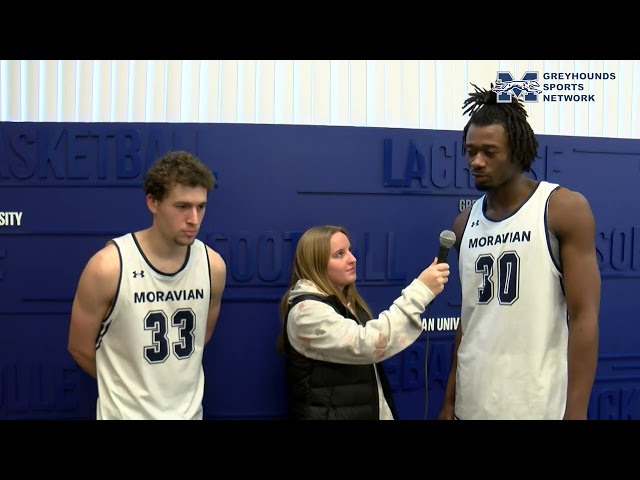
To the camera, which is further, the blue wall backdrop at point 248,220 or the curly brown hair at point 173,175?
the blue wall backdrop at point 248,220

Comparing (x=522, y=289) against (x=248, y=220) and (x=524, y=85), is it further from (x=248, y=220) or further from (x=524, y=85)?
(x=524, y=85)

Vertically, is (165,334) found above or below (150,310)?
below

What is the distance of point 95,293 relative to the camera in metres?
2.12

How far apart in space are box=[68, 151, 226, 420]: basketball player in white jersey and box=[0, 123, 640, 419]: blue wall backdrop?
68 cm

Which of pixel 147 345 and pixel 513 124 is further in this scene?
A: pixel 513 124

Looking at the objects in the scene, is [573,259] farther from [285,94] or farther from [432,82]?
[285,94]

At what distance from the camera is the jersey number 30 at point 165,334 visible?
2172mm

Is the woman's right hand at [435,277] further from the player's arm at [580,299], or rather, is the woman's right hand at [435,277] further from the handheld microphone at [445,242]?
the player's arm at [580,299]

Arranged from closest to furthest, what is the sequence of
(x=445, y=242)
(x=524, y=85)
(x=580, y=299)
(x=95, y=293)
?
(x=580, y=299)
(x=95, y=293)
(x=445, y=242)
(x=524, y=85)

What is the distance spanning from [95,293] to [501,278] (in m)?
1.73

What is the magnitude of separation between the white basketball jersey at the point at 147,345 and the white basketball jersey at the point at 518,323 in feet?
4.21

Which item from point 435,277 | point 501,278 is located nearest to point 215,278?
point 435,277

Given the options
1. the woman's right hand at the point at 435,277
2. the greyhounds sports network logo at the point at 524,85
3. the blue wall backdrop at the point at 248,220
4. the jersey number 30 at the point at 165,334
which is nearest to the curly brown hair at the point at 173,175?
the jersey number 30 at the point at 165,334

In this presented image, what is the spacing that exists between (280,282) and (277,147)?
783 millimetres
